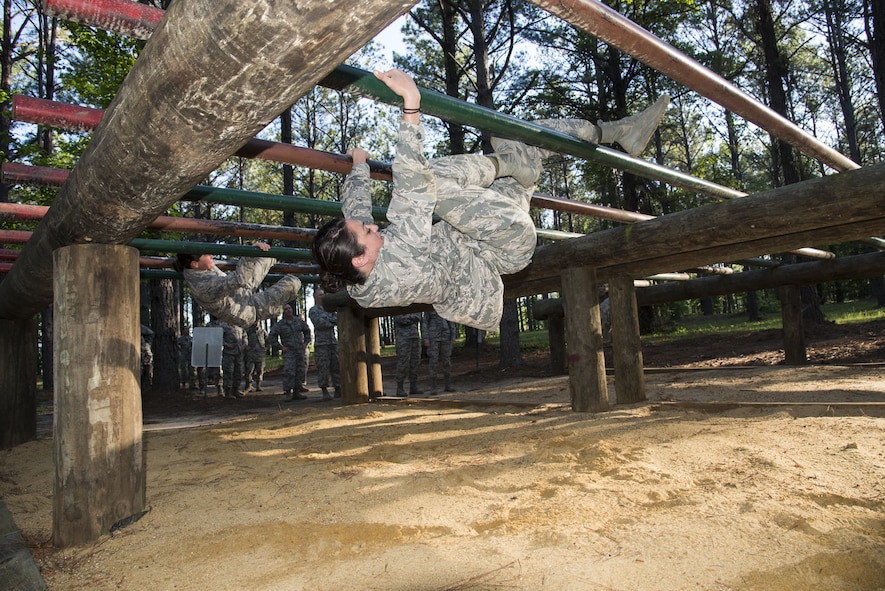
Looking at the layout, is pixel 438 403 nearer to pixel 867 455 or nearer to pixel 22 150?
pixel 867 455

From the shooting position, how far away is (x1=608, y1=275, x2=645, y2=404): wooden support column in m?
5.36

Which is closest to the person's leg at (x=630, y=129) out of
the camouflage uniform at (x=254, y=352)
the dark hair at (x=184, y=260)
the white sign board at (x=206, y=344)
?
the dark hair at (x=184, y=260)

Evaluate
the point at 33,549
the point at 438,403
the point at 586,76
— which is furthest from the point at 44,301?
the point at 586,76

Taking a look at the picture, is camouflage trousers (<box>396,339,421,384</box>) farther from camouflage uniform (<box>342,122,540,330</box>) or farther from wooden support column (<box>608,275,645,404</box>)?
camouflage uniform (<box>342,122,540,330</box>)

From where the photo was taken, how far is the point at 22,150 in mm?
10922

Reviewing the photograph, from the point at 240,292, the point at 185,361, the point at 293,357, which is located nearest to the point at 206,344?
the point at 293,357


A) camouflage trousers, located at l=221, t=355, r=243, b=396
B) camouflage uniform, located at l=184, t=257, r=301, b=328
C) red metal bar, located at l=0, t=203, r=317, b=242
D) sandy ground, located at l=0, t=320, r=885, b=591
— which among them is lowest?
sandy ground, located at l=0, t=320, r=885, b=591

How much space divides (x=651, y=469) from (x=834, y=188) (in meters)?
2.17

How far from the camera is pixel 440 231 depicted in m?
3.13

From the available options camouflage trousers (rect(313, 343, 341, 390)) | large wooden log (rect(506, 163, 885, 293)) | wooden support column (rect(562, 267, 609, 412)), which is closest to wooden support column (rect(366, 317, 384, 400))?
large wooden log (rect(506, 163, 885, 293))

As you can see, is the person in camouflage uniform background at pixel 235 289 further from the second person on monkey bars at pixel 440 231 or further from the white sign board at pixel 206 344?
the white sign board at pixel 206 344

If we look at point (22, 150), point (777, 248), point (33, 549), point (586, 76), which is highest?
point (586, 76)

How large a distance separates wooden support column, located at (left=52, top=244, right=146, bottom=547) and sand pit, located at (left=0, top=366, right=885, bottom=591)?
166mm

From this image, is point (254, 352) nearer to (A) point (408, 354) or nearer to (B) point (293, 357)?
(B) point (293, 357)
